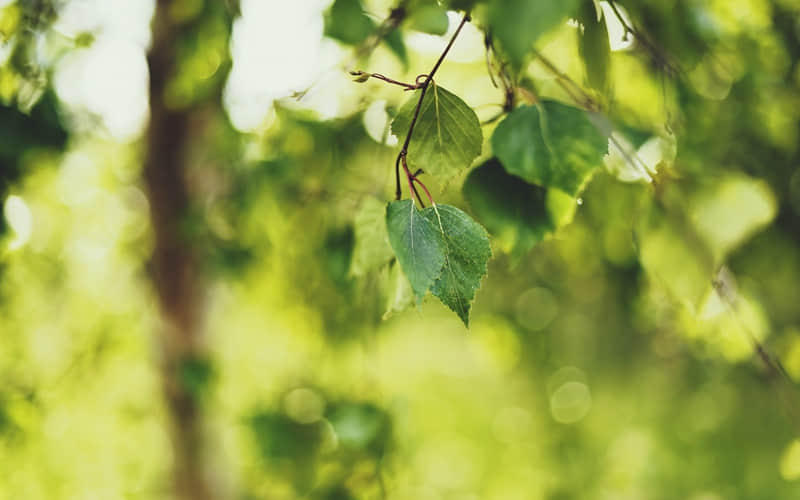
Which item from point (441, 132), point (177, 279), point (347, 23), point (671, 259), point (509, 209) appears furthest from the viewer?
point (177, 279)

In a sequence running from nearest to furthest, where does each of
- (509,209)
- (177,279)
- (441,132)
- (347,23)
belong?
(441,132) → (509,209) → (347,23) → (177,279)

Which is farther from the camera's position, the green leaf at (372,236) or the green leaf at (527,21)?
the green leaf at (372,236)

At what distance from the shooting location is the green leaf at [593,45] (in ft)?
1.67

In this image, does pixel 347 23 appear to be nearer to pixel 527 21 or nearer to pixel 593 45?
pixel 593 45

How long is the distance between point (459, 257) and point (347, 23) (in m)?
0.54

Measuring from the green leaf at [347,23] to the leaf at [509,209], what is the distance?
38 centimetres

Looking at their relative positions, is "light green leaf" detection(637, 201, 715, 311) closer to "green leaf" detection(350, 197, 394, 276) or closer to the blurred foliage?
the blurred foliage

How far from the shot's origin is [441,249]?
1.40 feet

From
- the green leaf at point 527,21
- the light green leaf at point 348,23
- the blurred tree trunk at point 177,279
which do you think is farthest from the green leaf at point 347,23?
the blurred tree trunk at point 177,279

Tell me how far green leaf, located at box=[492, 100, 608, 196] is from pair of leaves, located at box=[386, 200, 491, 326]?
0.29 ft

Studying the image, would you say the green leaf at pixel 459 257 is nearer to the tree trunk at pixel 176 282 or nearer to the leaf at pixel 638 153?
the leaf at pixel 638 153

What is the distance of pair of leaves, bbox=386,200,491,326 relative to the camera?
411 mm

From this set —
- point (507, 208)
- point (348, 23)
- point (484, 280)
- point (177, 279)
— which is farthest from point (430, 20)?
point (177, 279)

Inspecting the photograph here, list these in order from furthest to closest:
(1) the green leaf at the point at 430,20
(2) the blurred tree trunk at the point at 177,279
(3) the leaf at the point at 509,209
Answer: (2) the blurred tree trunk at the point at 177,279
(1) the green leaf at the point at 430,20
(3) the leaf at the point at 509,209
